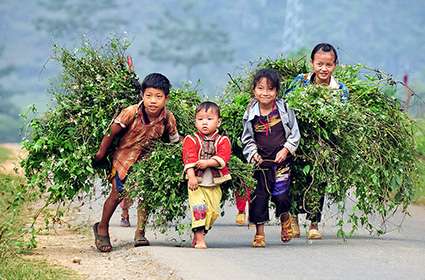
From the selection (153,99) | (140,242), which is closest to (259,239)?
(140,242)

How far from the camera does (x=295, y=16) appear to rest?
64.7 metres

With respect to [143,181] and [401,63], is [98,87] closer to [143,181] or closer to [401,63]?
[143,181]

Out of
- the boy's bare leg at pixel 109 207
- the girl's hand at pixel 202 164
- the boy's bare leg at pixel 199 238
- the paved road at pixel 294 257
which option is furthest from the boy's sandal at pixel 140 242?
the girl's hand at pixel 202 164

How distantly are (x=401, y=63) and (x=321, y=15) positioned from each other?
5.35m

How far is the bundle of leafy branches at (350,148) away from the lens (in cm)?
999

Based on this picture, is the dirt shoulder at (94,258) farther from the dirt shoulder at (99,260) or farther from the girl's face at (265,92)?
the girl's face at (265,92)

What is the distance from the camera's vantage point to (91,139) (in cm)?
989

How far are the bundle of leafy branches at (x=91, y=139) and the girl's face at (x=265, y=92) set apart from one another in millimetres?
618

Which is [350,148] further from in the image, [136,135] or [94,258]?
[94,258]

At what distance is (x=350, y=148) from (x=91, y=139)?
2.34 meters

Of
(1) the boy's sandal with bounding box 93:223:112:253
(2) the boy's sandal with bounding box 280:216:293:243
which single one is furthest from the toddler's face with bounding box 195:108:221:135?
(1) the boy's sandal with bounding box 93:223:112:253

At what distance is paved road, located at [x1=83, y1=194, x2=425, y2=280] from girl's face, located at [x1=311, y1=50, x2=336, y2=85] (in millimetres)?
1556

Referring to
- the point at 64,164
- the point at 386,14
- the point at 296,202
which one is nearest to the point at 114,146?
the point at 64,164

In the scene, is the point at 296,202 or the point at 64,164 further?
the point at 296,202
